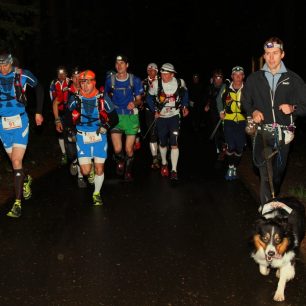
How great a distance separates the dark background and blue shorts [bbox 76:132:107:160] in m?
5.52

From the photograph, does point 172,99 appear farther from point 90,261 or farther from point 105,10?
point 105,10

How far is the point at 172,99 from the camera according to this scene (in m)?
10.9

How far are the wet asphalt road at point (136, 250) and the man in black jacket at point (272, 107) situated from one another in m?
1.07

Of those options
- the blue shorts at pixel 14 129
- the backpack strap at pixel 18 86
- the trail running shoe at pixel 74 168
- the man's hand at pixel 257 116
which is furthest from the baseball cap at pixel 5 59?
the trail running shoe at pixel 74 168

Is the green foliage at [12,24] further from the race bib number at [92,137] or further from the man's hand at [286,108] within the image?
the man's hand at [286,108]

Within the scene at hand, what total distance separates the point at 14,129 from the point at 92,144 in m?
1.29

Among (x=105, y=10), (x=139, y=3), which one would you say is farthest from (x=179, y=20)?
(x=105, y=10)

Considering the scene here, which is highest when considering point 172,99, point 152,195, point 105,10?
point 105,10

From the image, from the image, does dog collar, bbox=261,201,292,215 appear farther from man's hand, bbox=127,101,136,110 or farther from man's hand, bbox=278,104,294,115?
man's hand, bbox=127,101,136,110

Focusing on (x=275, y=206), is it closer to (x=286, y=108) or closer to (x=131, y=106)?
(x=286, y=108)

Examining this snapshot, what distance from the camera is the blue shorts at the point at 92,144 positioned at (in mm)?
8672

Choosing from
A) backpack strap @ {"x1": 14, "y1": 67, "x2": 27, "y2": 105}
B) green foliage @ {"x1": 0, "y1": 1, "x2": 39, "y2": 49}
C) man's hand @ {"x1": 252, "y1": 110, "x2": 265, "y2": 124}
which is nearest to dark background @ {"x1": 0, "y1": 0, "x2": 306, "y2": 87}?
green foliage @ {"x1": 0, "y1": 1, "x2": 39, "y2": 49}

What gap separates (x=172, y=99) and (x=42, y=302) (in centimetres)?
657

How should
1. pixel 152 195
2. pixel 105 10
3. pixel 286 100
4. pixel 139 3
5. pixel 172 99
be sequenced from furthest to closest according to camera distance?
pixel 139 3
pixel 105 10
pixel 172 99
pixel 152 195
pixel 286 100
